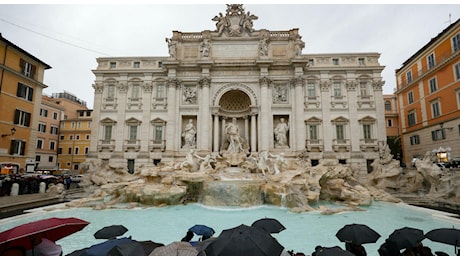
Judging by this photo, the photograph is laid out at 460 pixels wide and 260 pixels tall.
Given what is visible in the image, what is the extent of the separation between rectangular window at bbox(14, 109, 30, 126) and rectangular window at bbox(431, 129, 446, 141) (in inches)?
1458

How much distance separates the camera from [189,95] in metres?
22.8

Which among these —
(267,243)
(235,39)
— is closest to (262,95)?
(235,39)

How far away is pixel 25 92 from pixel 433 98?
37.9 m

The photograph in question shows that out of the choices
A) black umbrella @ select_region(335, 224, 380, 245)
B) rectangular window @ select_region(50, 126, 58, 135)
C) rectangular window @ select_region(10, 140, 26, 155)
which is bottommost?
black umbrella @ select_region(335, 224, 380, 245)

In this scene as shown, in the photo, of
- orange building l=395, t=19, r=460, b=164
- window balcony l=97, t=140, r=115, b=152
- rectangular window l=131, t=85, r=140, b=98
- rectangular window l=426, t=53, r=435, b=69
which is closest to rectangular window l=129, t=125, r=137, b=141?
window balcony l=97, t=140, r=115, b=152

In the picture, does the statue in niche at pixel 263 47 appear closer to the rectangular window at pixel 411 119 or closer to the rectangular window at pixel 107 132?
the rectangular window at pixel 107 132

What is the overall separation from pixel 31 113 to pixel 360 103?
102 ft

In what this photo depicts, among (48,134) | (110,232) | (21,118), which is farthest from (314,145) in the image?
(48,134)

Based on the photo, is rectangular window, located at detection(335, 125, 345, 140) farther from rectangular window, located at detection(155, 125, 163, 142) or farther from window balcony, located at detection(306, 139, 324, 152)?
rectangular window, located at detection(155, 125, 163, 142)

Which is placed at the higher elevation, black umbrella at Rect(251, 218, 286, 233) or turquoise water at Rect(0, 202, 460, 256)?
black umbrella at Rect(251, 218, 286, 233)

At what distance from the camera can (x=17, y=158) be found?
739 inches

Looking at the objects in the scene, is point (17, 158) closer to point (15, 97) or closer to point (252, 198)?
point (15, 97)

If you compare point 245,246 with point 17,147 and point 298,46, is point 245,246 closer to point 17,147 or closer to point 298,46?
point 298,46

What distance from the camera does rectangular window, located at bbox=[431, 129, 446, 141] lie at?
20.3m
